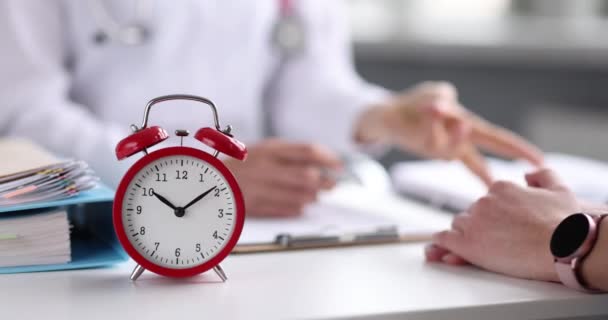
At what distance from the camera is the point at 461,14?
10.2 ft

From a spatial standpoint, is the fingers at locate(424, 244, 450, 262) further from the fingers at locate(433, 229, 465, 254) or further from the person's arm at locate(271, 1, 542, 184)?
the person's arm at locate(271, 1, 542, 184)

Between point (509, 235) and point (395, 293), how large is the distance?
152mm

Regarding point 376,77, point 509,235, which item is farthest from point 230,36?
point 376,77

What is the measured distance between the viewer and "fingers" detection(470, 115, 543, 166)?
1252 millimetres

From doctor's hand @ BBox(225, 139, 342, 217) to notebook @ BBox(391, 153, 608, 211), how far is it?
165 mm

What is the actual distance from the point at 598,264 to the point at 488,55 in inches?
90.4

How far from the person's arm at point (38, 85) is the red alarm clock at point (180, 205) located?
1.42ft

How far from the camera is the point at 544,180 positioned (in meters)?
0.96

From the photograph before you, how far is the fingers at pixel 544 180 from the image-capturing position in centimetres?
94

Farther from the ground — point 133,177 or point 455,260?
point 133,177

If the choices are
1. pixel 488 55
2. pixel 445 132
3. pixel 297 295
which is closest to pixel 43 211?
pixel 297 295

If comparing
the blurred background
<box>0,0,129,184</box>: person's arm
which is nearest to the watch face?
<box>0,0,129,184</box>: person's arm

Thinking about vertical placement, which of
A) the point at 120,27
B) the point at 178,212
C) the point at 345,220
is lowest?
the point at 345,220

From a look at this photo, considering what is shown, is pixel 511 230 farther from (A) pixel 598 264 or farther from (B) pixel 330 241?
(B) pixel 330 241
